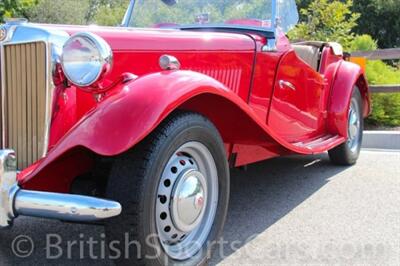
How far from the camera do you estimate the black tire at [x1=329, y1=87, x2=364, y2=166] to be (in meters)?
5.20

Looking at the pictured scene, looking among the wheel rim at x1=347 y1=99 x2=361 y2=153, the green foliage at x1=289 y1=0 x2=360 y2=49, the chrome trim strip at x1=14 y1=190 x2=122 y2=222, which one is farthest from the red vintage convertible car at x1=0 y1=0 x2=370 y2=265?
the green foliage at x1=289 y1=0 x2=360 y2=49

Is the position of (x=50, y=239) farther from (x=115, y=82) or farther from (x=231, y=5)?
(x=231, y=5)

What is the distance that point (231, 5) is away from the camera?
13.0ft

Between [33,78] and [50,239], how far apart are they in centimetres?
119

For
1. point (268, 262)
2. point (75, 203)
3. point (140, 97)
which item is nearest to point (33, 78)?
point (140, 97)

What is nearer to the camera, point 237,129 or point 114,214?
point 114,214

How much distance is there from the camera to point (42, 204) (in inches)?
86.7

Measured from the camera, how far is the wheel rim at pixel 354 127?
536cm

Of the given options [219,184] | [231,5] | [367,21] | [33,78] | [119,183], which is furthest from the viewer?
[367,21]

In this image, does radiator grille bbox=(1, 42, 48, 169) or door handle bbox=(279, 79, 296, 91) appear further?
door handle bbox=(279, 79, 296, 91)

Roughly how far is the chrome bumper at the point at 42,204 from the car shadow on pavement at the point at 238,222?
28.9 inches

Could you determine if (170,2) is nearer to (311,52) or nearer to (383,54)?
(311,52)

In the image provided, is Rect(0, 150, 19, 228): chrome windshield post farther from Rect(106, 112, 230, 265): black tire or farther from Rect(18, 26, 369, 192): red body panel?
Rect(106, 112, 230, 265): black tire

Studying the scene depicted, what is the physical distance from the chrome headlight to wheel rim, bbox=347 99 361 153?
3568 mm
